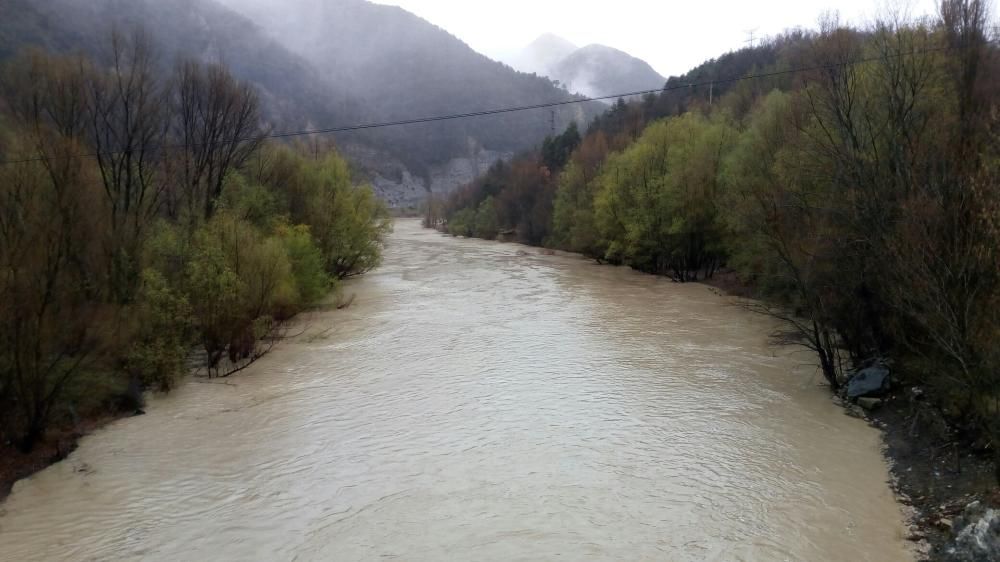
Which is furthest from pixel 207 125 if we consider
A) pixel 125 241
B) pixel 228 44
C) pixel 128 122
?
pixel 228 44

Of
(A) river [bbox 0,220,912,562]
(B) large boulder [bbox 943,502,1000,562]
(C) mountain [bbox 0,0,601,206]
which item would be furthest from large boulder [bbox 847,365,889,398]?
(C) mountain [bbox 0,0,601,206]

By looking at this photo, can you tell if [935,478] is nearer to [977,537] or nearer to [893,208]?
[977,537]

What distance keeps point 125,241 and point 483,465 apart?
12.5 metres

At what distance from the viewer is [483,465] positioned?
1174cm

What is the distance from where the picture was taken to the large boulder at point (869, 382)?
14453mm

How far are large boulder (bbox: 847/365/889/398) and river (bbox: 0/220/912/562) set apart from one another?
0.70 meters

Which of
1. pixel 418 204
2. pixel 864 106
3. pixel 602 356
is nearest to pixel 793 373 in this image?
pixel 602 356

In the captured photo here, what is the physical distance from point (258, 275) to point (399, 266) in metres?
29.9

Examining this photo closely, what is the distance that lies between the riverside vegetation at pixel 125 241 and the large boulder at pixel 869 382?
55.0ft

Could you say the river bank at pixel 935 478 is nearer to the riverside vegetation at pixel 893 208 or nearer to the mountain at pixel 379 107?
the riverside vegetation at pixel 893 208

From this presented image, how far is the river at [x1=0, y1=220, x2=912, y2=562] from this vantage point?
9.15 meters

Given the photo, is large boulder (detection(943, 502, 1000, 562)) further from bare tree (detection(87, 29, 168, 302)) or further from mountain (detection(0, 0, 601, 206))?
mountain (detection(0, 0, 601, 206))

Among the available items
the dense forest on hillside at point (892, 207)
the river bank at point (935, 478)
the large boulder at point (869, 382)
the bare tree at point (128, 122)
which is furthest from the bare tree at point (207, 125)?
the river bank at point (935, 478)

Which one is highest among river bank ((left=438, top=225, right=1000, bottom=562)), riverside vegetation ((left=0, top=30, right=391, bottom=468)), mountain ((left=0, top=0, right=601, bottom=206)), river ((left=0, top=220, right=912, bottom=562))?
mountain ((left=0, top=0, right=601, bottom=206))
